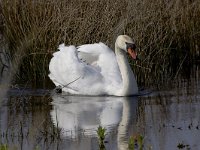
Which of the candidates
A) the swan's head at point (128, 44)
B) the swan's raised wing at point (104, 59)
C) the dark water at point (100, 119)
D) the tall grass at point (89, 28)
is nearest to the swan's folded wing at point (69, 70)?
the swan's raised wing at point (104, 59)

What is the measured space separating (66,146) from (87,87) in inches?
147

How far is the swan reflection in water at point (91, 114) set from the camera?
8.84 metres

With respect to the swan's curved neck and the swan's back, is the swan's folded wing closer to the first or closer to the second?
the swan's back

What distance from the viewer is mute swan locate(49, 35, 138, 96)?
37.9ft

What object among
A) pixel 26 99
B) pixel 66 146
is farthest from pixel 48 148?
pixel 26 99

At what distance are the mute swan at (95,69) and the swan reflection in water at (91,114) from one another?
0.20 meters

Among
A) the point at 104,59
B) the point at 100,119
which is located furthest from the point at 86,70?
the point at 100,119

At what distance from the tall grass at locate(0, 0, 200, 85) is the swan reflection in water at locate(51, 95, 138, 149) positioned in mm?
1259

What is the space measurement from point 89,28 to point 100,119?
3.21 meters

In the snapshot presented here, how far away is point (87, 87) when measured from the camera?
38.2 ft

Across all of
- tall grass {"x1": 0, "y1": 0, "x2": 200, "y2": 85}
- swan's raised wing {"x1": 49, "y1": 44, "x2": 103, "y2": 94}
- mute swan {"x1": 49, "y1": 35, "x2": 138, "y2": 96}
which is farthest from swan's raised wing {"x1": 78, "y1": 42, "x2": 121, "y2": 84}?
tall grass {"x1": 0, "y1": 0, "x2": 200, "y2": 85}

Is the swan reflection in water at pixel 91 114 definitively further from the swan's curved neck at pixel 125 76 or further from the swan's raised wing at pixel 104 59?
the swan's raised wing at pixel 104 59

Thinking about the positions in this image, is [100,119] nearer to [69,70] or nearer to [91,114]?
[91,114]

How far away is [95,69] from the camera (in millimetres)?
11938
